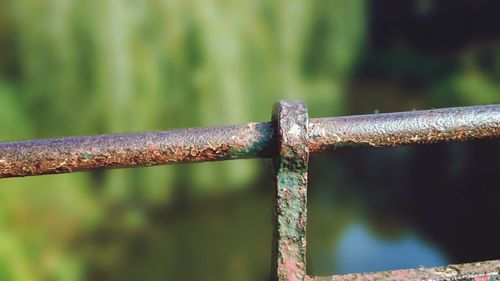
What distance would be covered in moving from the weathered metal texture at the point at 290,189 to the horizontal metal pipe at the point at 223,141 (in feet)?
0.05

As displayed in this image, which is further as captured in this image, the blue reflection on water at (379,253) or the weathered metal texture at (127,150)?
the blue reflection on water at (379,253)

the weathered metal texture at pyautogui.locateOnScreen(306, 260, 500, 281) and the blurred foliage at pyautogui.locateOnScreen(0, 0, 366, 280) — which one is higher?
the blurred foliage at pyautogui.locateOnScreen(0, 0, 366, 280)

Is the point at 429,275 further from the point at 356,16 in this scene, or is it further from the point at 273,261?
the point at 356,16

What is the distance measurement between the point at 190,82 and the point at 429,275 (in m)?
2.78

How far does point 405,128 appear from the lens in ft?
1.93

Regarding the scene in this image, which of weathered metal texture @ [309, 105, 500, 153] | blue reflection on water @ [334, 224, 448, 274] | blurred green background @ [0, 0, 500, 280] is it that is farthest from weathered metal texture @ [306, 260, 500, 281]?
blue reflection on water @ [334, 224, 448, 274]

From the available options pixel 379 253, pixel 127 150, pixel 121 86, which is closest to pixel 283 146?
pixel 127 150

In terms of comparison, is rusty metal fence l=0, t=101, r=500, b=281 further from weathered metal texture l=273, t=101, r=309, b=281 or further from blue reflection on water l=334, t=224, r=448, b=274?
blue reflection on water l=334, t=224, r=448, b=274

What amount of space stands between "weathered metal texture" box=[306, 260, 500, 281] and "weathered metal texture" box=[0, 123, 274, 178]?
143 mm

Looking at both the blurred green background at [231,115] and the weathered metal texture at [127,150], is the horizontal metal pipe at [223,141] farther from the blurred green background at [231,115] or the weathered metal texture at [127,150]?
the blurred green background at [231,115]

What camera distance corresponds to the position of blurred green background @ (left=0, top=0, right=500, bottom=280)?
2998mm

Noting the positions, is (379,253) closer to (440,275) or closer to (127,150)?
(440,275)

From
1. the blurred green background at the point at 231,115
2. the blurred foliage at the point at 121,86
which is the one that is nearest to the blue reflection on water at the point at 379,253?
the blurred green background at the point at 231,115

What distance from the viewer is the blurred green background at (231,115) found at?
9.84 feet
